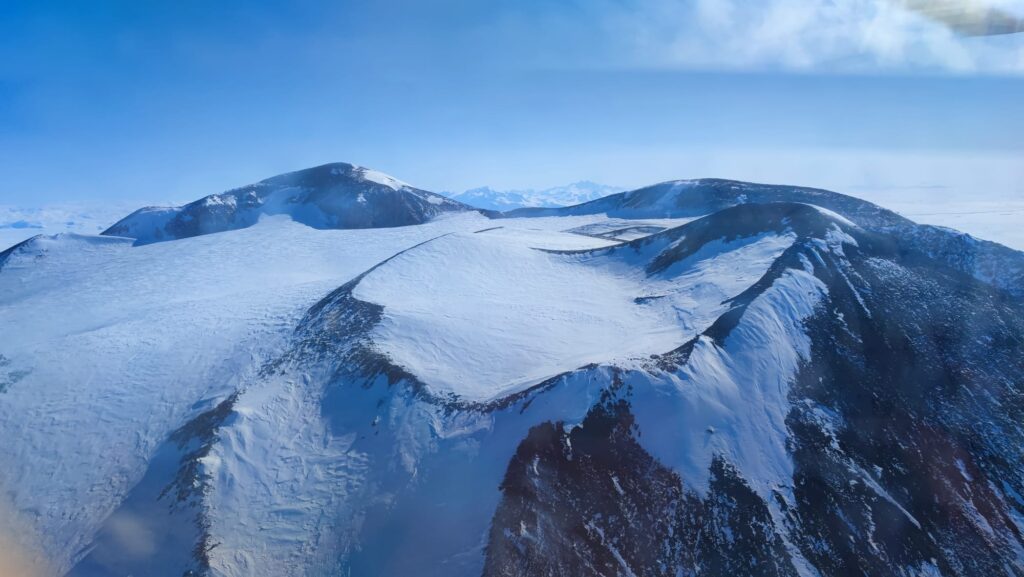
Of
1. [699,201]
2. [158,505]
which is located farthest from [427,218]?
[158,505]

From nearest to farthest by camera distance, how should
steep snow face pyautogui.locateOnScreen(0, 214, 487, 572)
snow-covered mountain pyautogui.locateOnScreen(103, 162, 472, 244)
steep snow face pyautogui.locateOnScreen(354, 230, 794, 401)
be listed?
steep snow face pyautogui.locateOnScreen(0, 214, 487, 572) → steep snow face pyautogui.locateOnScreen(354, 230, 794, 401) → snow-covered mountain pyautogui.locateOnScreen(103, 162, 472, 244)

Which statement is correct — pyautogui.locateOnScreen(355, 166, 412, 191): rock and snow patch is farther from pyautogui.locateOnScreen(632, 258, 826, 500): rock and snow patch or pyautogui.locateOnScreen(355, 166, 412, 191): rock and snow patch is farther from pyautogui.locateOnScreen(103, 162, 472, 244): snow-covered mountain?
pyautogui.locateOnScreen(632, 258, 826, 500): rock and snow patch

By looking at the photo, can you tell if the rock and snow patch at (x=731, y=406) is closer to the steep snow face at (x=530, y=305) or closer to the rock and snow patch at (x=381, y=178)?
the steep snow face at (x=530, y=305)

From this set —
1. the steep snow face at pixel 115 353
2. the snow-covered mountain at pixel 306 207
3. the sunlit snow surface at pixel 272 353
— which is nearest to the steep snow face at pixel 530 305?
the sunlit snow surface at pixel 272 353

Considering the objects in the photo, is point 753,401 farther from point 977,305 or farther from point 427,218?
point 427,218

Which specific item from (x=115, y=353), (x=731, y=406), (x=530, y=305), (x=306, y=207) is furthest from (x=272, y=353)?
(x=306, y=207)

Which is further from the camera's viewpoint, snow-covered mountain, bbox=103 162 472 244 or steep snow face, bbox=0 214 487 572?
snow-covered mountain, bbox=103 162 472 244

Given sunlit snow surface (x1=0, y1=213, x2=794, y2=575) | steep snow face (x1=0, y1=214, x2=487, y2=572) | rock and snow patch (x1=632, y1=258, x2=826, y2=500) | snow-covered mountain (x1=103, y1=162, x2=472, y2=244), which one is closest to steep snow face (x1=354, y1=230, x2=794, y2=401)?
sunlit snow surface (x1=0, y1=213, x2=794, y2=575)
